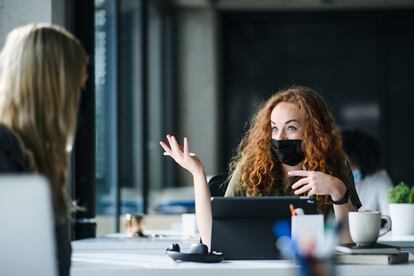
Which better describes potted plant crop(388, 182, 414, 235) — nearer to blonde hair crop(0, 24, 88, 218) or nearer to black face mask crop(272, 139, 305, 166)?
black face mask crop(272, 139, 305, 166)

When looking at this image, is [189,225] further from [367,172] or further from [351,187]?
[367,172]

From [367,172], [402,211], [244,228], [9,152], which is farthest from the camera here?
[367,172]

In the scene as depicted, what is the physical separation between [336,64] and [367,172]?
4902 mm

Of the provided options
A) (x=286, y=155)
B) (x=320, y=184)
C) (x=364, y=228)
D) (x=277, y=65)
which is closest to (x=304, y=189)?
(x=320, y=184)

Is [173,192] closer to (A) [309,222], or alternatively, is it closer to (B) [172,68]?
(B) [172,68]

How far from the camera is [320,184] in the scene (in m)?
3.03

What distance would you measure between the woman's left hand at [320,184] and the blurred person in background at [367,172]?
81.5 inches

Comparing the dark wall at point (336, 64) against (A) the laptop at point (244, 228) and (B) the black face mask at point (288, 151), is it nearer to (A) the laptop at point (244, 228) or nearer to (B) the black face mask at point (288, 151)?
(B) the black face mask at point (288, 151)

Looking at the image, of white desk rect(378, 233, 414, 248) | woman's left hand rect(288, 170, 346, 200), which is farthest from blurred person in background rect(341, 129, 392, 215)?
woman's left hand rect(288, 170, 346, 200)

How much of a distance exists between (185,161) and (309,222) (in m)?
0.75

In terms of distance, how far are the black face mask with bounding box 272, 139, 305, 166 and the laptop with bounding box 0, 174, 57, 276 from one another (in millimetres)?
1707

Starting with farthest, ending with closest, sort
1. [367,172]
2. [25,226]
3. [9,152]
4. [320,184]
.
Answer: [367,172] < [320,184] < [9,152] < [25,226]

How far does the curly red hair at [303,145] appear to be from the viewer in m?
3.36

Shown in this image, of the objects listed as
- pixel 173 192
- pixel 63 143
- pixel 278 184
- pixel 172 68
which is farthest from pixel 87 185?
pixel 172 68
